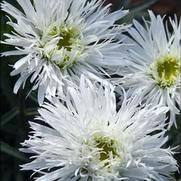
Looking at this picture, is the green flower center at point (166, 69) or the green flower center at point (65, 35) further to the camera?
the green flower center at point (166, 69)

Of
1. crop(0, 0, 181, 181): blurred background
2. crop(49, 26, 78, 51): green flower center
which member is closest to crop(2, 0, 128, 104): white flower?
crop(49, 26, 78, 51): green flower center

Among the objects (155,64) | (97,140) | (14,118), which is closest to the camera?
(97,140)

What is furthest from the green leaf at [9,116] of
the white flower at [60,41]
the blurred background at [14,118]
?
the white flower at [60,41]

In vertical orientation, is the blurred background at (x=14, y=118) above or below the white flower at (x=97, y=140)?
above

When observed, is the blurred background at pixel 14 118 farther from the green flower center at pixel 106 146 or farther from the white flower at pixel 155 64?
the green flower center at pixel 106 146

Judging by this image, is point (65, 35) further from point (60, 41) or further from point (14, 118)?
point (14, 118)

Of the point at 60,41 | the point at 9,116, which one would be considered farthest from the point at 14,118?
the point at 60,41

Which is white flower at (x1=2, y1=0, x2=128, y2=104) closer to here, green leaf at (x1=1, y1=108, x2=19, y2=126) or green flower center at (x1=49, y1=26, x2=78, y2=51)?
green flower center at (x1=49, y1=26, x2=78, y2=51)
